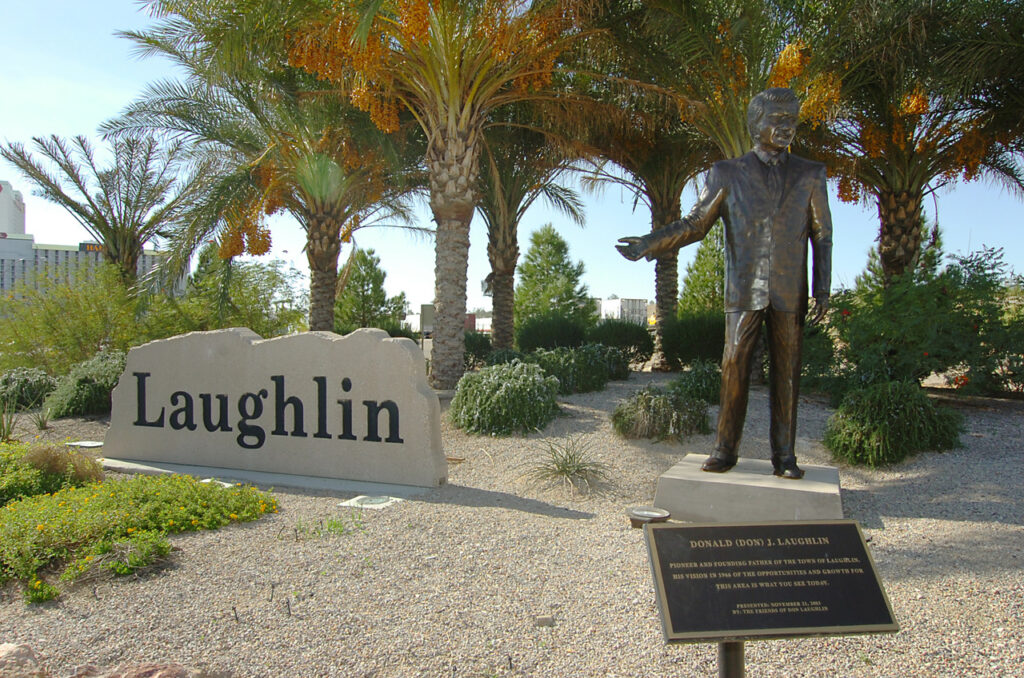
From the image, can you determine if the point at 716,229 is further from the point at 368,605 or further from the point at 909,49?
the point at 368,605

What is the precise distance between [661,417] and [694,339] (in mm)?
6607

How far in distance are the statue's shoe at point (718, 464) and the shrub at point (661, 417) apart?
2.40 meters

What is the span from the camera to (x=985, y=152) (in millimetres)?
12219

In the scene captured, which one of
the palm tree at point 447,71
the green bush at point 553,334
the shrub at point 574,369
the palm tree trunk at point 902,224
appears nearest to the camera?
the palm tree at point 447,71

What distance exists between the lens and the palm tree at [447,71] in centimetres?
915

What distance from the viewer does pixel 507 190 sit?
48.8 ft

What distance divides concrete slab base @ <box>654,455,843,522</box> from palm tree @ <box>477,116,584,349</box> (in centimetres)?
955

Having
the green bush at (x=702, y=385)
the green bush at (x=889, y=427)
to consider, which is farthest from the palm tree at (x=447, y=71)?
the green bush at (x=889, y=427)

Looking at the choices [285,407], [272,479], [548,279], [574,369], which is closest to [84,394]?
[285,407]

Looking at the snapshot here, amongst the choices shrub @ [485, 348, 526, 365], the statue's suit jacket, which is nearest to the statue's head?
the statue's suit jacket

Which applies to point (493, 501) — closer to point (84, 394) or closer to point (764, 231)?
point (764, 231)

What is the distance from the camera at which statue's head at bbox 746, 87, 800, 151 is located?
4.54 m

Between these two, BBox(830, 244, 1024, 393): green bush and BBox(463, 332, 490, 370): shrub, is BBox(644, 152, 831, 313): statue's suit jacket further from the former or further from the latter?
BBox(463, 332, 490, 370): shrub

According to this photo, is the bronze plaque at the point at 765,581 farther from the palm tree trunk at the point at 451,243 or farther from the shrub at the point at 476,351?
the shrub at the point at 476,351
